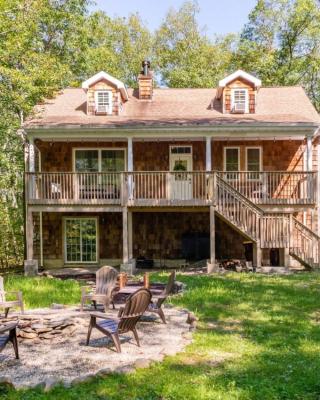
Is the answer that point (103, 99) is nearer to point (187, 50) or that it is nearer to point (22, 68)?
point (22, 68)

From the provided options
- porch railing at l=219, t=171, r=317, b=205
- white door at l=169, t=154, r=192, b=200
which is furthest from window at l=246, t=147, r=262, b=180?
white door at l=169, t=154, r=192, b=200

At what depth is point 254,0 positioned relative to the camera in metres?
30.1

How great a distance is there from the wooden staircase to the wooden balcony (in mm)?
535

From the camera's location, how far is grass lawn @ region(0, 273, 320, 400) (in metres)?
5.29

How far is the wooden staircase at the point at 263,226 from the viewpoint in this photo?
1469 cm

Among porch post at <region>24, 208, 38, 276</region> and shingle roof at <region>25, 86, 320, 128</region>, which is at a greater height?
shingle roof at <region>25, 86, 320, 128</region>

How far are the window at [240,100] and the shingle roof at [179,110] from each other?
471 millimetres

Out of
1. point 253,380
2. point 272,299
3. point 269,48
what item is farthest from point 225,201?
point 269,48

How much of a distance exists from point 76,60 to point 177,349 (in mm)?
24525

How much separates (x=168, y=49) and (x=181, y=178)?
20051 mm

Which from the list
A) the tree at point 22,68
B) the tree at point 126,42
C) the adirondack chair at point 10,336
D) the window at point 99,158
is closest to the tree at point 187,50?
the tree at point 126,42

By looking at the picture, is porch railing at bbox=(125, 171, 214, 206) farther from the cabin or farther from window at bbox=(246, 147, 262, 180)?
window at bbox=(246, 147, 262, 180)

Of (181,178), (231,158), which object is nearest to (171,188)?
(181,178)

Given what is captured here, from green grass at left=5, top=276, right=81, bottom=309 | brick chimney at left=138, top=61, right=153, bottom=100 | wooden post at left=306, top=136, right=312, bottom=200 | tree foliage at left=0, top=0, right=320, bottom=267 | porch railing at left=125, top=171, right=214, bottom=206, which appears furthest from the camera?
tree foliage at left=0, top=0, right=320, bottom=267
